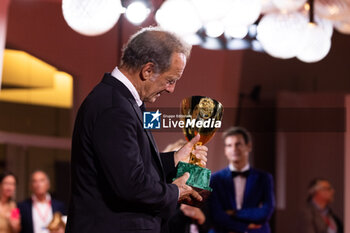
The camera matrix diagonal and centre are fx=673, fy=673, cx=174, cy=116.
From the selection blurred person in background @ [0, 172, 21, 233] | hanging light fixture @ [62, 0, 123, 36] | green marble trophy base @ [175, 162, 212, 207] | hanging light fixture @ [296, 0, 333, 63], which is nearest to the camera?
green marble trophy base @ [175, 162, 212, 207]

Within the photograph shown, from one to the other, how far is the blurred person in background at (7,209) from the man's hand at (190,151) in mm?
2954

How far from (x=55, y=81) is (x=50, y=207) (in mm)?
2173

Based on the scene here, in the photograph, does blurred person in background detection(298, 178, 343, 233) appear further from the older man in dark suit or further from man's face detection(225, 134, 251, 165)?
the older man in dark suit

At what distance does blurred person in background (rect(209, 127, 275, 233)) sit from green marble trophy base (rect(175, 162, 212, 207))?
213 centimetres

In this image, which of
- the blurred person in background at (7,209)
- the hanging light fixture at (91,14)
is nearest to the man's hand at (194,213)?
the hanging light fixture at (91,14)

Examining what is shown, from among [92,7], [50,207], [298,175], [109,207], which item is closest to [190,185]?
[109,207]

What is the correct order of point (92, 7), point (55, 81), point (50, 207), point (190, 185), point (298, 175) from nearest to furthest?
point (190, 185) → point (92, 7) → point (50, 207) → point (55, 81) → point (298, 175)

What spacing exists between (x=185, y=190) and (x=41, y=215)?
328 cm

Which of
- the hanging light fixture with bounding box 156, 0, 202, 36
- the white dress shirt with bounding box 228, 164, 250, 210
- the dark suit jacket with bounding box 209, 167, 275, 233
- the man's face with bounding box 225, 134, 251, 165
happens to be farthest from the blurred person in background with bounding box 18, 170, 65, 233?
the hanging light fixture with bounding box 156, 0, 202, 36

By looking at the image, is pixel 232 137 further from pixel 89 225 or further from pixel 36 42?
pixel 89 225

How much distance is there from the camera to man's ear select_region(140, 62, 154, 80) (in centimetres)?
196

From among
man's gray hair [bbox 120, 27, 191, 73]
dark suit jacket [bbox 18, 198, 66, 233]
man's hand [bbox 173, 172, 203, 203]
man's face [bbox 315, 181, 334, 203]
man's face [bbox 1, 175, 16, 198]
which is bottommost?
dark suit jacket [bbox 18, 198, 66, 233]

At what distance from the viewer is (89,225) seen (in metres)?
1.92

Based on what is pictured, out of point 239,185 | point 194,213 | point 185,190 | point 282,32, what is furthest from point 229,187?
point 185,190
